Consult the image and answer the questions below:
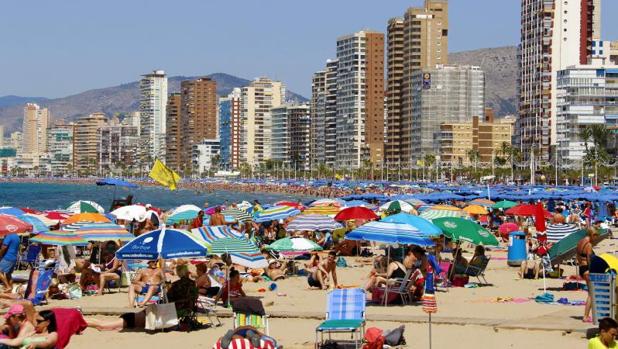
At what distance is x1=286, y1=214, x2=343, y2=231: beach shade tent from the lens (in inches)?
1102

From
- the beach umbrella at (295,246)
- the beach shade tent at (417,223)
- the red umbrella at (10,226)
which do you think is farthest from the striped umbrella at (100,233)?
the beach shade tent at (417,223)

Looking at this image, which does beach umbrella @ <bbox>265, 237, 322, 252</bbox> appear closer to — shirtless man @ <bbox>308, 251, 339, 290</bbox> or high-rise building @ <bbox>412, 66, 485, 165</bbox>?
shirtless man @ <bbox>308, 251, 339, 290</bbox>

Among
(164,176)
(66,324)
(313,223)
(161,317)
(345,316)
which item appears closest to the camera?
(66,324)

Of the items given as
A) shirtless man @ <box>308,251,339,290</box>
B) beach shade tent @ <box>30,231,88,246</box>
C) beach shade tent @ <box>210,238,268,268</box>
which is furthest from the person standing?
shirtless man @ <box>308,251,339,290</box>

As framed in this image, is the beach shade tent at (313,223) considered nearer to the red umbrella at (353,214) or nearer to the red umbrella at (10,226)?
the red umbrella at (353,214)

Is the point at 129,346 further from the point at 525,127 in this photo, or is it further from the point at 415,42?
the point at 415,42

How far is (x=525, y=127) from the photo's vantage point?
159125 mm

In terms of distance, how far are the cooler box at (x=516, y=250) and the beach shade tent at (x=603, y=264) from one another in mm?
12527

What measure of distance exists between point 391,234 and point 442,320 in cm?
324

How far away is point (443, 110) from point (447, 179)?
1734 cm

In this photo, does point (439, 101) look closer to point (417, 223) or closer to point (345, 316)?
point (417, 223)

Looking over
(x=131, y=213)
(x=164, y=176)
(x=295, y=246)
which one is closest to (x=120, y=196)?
(x=164, y=176)

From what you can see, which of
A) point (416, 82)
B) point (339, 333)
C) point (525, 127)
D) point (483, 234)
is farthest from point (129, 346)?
point (416, 82)

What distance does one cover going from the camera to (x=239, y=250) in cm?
1858
